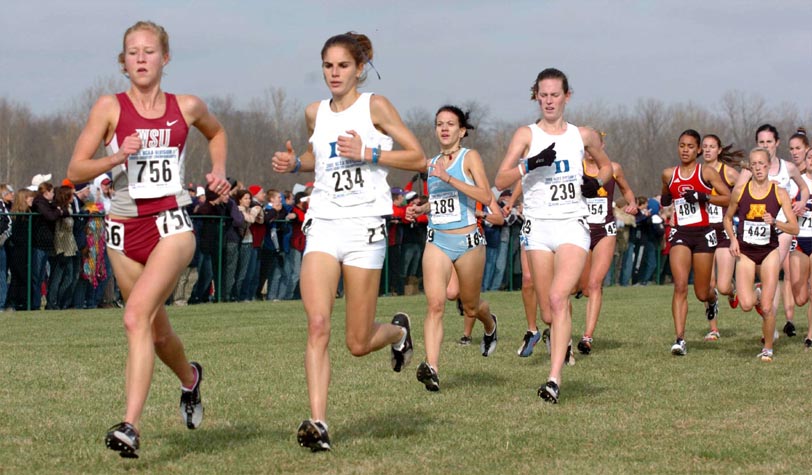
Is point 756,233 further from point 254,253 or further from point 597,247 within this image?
point 254,253

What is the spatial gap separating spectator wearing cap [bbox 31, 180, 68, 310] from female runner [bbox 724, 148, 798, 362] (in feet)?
36.3

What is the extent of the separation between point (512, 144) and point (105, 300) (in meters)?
12.6

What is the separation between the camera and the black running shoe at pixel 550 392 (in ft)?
30.2

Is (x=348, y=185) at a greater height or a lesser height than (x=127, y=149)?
lesser

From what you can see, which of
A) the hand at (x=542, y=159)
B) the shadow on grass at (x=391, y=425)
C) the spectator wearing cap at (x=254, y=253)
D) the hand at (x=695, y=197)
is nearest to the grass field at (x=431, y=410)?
the shadow on grass at (x=391, y=425)

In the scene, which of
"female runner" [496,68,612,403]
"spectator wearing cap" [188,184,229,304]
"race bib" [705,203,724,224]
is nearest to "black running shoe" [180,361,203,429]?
"female runner" [496,68,612,403]

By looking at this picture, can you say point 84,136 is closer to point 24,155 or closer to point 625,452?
point 625,452

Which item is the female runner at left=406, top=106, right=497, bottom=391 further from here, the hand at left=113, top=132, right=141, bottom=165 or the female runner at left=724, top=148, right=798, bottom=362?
the hand at left=113, top=132, right=141, bottom=165

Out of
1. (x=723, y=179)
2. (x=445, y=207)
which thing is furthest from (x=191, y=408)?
(x=723, y=179)

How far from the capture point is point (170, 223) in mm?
7008

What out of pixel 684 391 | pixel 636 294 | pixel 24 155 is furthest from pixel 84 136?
pixel 24 155

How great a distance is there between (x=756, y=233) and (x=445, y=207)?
3848 mm

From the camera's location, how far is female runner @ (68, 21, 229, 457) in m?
6.79

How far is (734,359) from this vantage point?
42.7ft
